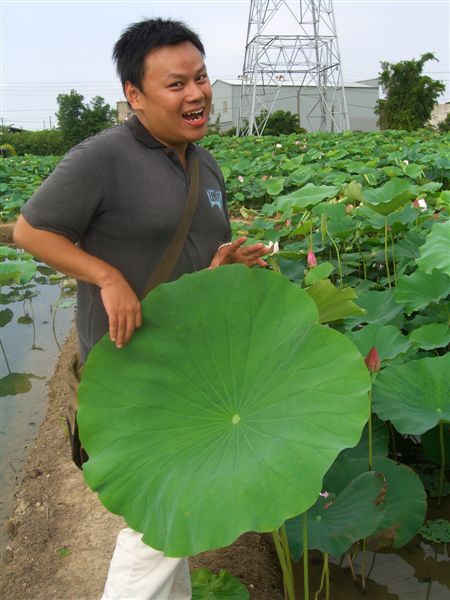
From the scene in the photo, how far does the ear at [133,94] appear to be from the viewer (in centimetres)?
129

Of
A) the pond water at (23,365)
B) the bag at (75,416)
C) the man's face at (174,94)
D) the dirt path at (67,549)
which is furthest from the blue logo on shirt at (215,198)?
the pond water at (23,365)

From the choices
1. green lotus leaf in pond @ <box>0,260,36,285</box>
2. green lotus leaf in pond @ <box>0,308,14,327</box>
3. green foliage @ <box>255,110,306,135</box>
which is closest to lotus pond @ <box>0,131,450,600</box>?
green lotus leaf in pond @ <box>0,260,36,285</box>

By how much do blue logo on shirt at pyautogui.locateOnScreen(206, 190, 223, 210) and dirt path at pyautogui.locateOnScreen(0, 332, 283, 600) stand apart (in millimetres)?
941

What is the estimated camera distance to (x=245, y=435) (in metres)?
1.04

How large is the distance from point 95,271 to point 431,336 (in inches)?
46.6

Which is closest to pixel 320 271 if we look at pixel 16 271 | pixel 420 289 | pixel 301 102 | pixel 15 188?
pixel 420 289

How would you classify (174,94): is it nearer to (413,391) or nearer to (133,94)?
(133,94)

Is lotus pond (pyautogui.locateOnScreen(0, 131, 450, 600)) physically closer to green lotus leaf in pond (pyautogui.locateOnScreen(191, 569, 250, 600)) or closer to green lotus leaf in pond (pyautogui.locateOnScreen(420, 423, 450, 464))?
green lotus leaf in pond (pyautogui.locateOnScreen(191, 569, 250, 600))

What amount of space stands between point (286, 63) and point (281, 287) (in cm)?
3386

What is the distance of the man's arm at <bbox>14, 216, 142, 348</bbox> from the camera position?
3.72 ft

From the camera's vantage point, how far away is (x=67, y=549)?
1.76 metres

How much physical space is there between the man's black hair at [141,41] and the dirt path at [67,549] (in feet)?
4.03

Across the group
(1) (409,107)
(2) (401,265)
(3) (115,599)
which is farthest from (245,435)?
(1) (409,107)

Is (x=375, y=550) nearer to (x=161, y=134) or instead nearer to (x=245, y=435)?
(x=245, y=435)
